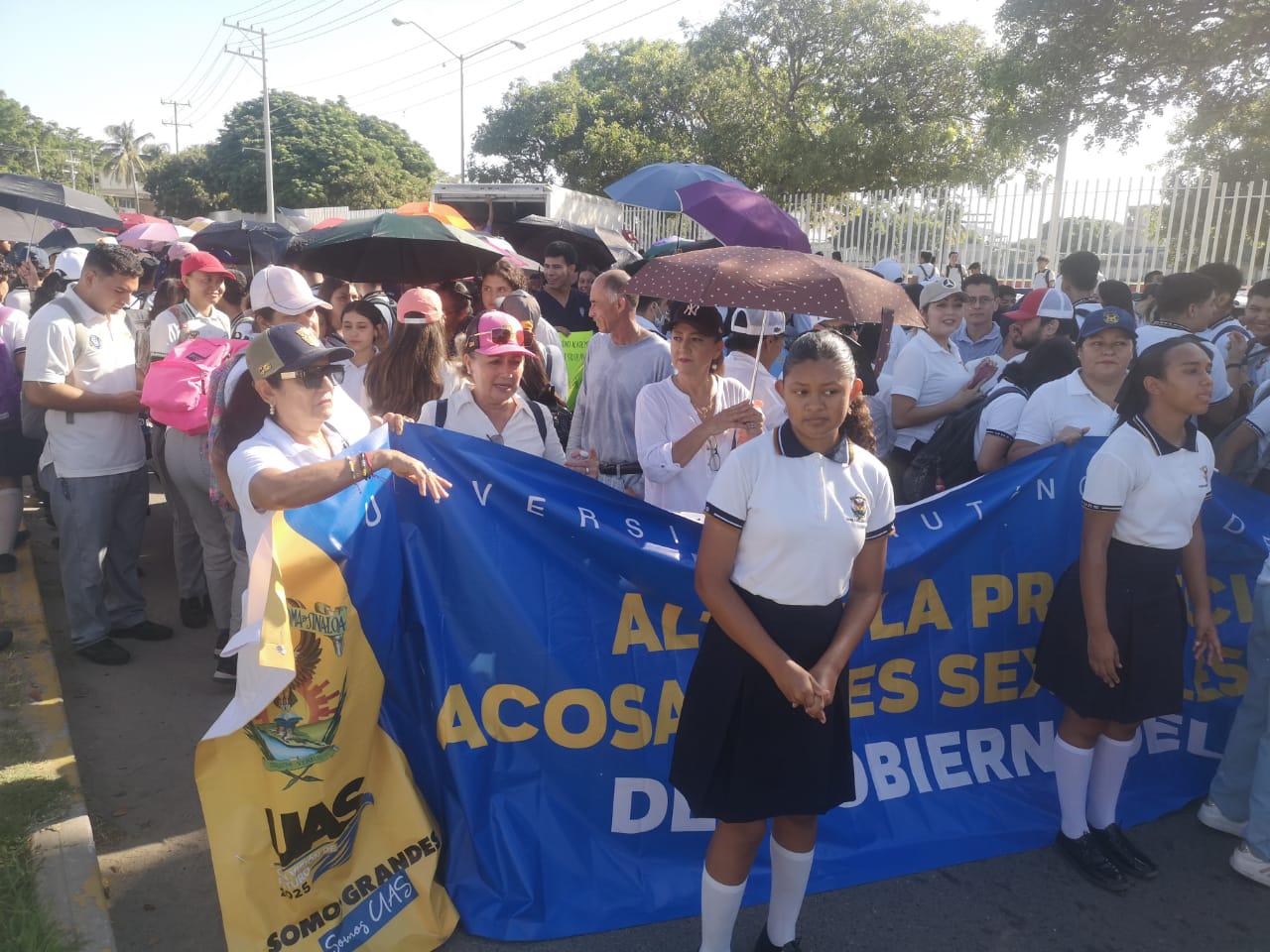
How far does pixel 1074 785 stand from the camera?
141 inches

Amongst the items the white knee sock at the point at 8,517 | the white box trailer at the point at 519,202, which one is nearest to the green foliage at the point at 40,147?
the white box trailer at the point at 519,202

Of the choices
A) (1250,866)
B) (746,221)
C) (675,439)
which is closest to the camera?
(1250,866)

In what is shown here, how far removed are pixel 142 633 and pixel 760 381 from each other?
3800 mm

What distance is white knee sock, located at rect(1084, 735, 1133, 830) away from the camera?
3.58 m

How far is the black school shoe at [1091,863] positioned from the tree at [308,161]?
173ft

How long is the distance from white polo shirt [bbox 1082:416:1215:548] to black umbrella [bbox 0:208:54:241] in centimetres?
1121

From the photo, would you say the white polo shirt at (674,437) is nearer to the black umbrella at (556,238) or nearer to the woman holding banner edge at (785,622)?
the woman holding banner edge at (785,622)

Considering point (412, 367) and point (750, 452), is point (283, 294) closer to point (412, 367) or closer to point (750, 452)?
point (412, 367)

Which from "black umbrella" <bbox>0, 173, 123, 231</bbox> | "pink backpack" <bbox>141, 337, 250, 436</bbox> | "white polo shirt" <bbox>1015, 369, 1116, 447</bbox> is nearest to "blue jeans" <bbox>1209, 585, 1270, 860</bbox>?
"white polo shirt" <bbox>1015, 369, 1116, 447</bbox>

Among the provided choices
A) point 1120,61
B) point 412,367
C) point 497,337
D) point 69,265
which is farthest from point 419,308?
point 1120,61

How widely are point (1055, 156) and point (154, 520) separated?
15.6m

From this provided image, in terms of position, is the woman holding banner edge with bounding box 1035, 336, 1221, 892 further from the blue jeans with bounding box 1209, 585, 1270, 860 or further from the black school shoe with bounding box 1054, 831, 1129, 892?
the blue jeans with bounding box 1209, 585, 1270, 860

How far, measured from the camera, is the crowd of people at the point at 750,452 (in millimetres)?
2680

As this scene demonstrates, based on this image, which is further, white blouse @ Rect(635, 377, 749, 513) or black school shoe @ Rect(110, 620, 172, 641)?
black school shoe @ Rect(110, 620, 172, 641)
